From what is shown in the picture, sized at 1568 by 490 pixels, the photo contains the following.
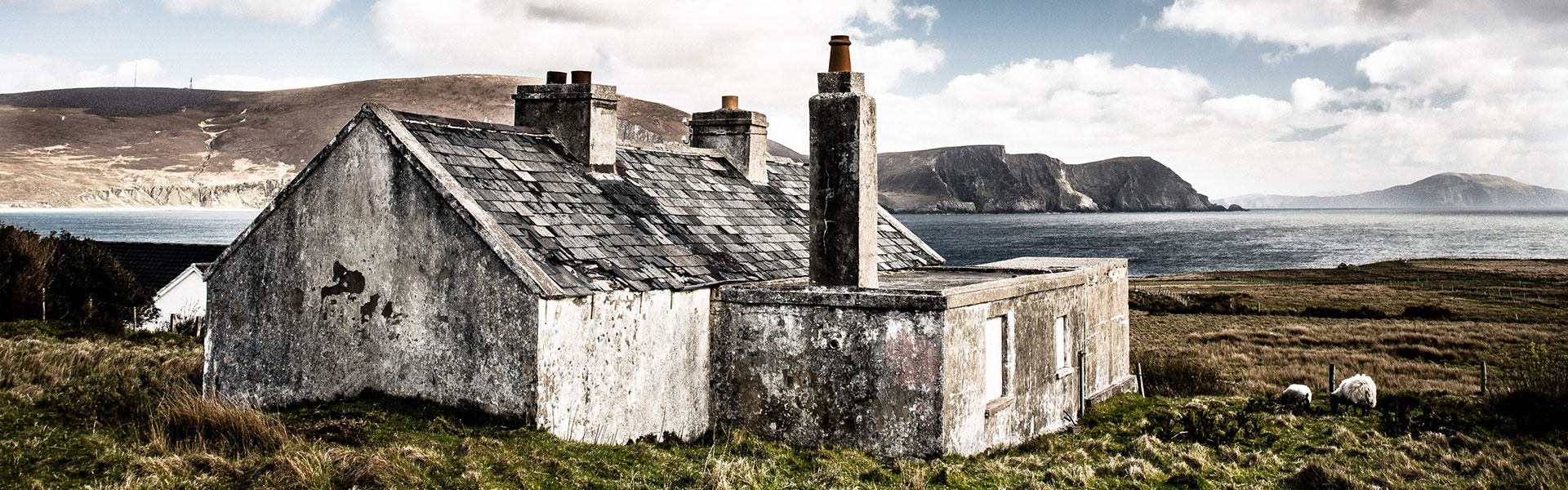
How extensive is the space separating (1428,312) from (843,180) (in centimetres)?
3748

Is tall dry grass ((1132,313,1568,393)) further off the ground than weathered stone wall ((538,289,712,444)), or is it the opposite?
weathered stone wall ((538,289,712,444))

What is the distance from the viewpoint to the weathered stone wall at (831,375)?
9578mm

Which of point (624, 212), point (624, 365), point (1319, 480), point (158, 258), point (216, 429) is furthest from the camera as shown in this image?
point (158, 258)

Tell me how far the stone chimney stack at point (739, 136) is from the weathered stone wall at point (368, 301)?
6427 mm

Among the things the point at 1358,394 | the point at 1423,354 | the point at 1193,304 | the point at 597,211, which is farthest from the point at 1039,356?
the point at 1193,304

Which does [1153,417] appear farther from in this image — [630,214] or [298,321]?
[298,321]

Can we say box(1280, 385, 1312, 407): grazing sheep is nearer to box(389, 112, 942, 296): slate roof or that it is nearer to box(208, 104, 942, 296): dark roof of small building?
box(389, 112, 942, 296): slate roof

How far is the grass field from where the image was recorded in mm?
6770

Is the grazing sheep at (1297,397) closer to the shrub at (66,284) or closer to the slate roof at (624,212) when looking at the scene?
the slate roof at (624,212)

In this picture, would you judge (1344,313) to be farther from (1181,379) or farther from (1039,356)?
(1039,356)

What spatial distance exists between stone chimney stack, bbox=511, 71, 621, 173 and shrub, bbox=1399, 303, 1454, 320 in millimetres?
36811

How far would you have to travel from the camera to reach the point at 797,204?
49.9 ft

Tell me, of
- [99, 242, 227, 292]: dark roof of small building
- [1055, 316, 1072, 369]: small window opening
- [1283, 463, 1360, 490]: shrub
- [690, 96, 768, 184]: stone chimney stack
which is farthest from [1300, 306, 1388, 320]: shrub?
[99, 242, 227, 292]: dark roof of small building

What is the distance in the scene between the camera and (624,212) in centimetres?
1130
